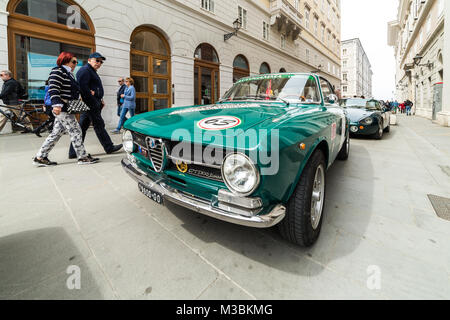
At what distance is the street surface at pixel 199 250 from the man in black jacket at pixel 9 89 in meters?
4.70

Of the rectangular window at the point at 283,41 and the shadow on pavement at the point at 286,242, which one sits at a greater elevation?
the rectangular window at the point at 283,41

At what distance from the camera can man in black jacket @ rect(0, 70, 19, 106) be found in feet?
19.0

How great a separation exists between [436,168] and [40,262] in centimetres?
554

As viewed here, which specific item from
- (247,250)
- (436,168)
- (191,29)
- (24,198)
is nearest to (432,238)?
(247,250)

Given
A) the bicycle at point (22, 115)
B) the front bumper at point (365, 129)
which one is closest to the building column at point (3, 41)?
the bicycle at point (22, 115)

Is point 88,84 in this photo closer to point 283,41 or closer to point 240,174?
point 240,174

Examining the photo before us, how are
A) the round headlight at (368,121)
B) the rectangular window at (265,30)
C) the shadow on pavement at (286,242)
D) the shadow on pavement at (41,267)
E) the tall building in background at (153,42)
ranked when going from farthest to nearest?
the rectangular window at (265,30) → the tall building in background at (153,42) → the round headlight at (368,121) → the shadow on pavement at (286,242) → the shadow on pavement at (41,267)

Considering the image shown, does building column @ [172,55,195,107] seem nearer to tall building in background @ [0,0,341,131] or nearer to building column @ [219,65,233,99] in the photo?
tall building in background @ [0,0,341,131]

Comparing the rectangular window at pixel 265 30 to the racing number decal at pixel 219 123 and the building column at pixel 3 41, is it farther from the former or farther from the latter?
the racing number decal at pixel 219 123

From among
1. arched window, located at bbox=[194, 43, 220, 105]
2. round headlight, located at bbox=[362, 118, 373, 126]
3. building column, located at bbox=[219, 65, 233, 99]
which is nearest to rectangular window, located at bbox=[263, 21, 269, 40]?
building column, located at bbox=[219, 65, 233, 99]

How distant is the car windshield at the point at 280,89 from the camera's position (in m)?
2.56

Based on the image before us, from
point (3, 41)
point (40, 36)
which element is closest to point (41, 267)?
point (3, 41)

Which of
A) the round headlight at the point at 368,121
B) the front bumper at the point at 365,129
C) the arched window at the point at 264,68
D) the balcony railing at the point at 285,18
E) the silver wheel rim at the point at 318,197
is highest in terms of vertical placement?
the balcony railing at the point at 285,18

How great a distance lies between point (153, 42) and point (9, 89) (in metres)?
5.54
